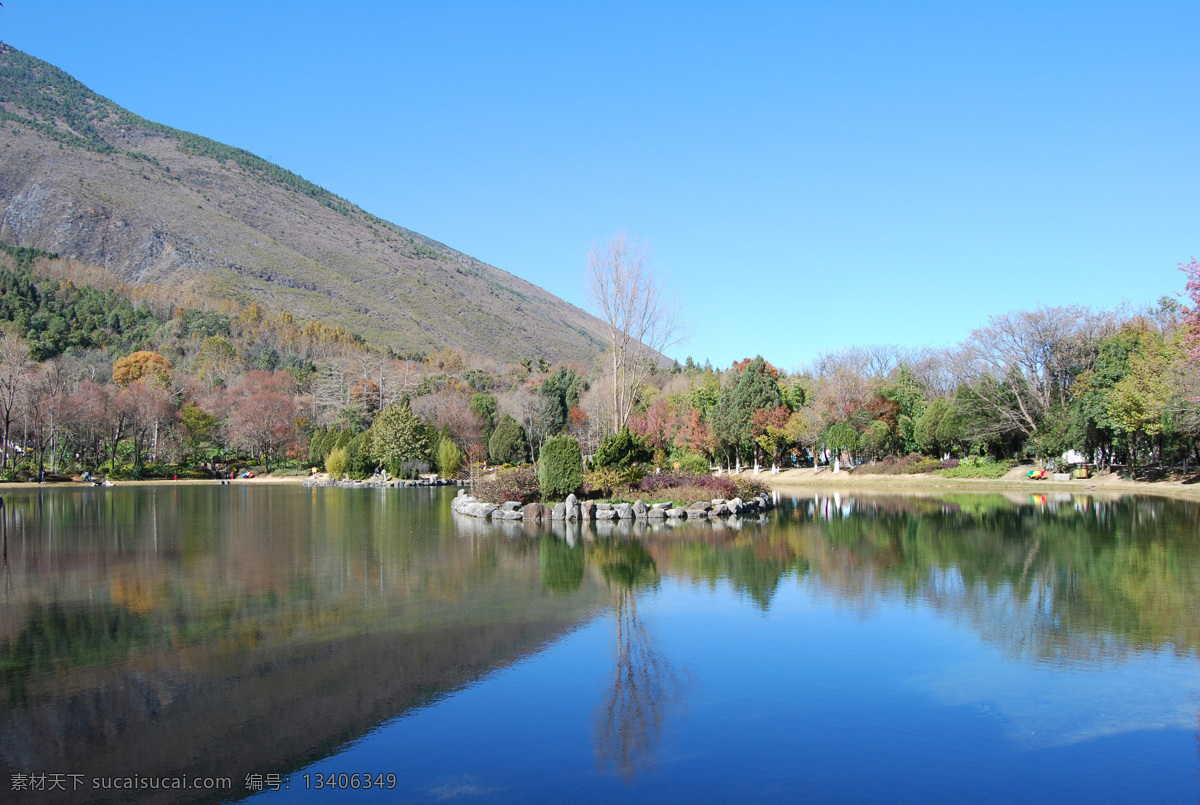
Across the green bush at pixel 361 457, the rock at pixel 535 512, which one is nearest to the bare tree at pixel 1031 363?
the rock at pixel 535 512

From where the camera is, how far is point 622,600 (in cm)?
1027

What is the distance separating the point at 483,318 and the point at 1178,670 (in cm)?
12275

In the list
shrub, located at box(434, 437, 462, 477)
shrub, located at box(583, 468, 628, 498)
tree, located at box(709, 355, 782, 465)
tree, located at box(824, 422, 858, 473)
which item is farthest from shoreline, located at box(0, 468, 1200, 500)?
shrub, located at box(434, 437, 462, 477)

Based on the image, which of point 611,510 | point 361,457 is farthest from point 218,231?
point 611,510

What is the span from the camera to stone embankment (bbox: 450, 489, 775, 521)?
20.8 m

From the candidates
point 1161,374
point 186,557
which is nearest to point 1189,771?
point 186,557

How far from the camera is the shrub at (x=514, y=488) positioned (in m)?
22.9

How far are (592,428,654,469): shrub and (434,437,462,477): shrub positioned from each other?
23.5m

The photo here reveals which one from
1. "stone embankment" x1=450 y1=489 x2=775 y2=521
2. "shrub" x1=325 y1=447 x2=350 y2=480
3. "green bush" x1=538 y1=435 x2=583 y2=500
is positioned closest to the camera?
"stone embankment" x1=450 y1=489 x2=775 y2=521

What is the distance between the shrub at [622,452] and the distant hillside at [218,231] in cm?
7806

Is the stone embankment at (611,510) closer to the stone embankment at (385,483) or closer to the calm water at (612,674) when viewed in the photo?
the calm water at (612,674)

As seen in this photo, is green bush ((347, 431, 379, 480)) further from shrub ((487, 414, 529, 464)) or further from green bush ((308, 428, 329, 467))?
shrub ((487, 414, 529, 464))

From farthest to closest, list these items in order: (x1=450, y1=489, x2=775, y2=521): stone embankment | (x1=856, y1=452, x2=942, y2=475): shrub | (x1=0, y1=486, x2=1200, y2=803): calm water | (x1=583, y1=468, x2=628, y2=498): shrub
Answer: (x1=856, y1=452, x2=942, y2=475): shrub → (x1=583, y1=468, x2=628, y2=498): shrub → (x1=450, y1=489, x2=775, y2=521): stone embankment → (x1=0, y1=486, x2=1200, y2=803): calm water

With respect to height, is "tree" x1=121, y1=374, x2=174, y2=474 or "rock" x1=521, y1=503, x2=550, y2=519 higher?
"tree" x1=121, y1=374, x2=174, y2=474
